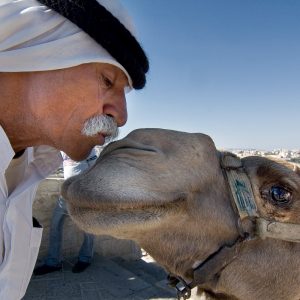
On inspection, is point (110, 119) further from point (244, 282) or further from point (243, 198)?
point (244, 282)

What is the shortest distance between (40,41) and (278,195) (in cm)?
143

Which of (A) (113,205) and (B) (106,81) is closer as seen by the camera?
(A) (113,205)

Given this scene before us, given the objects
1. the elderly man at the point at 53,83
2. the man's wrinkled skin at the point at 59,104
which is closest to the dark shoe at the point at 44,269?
the elderly man at the point at 53,83

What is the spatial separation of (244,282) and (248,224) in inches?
11.7

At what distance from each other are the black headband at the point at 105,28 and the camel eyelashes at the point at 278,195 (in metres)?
0.96

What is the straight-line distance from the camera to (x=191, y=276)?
6.16 ft

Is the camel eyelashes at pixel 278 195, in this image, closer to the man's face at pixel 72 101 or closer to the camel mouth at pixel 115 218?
the camel mouth at pixel 115 218

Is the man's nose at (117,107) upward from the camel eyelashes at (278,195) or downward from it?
upward

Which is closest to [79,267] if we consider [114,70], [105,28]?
[114,70]

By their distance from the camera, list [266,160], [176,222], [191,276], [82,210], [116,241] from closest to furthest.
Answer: [82,210] < [176,222] < [191,276] < [266,160] < [116,241]

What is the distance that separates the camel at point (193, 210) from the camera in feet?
4.93

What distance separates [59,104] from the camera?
1957 mm

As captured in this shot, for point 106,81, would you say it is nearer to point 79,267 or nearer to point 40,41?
point 40,41

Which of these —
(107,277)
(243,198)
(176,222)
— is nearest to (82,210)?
(176,222)
